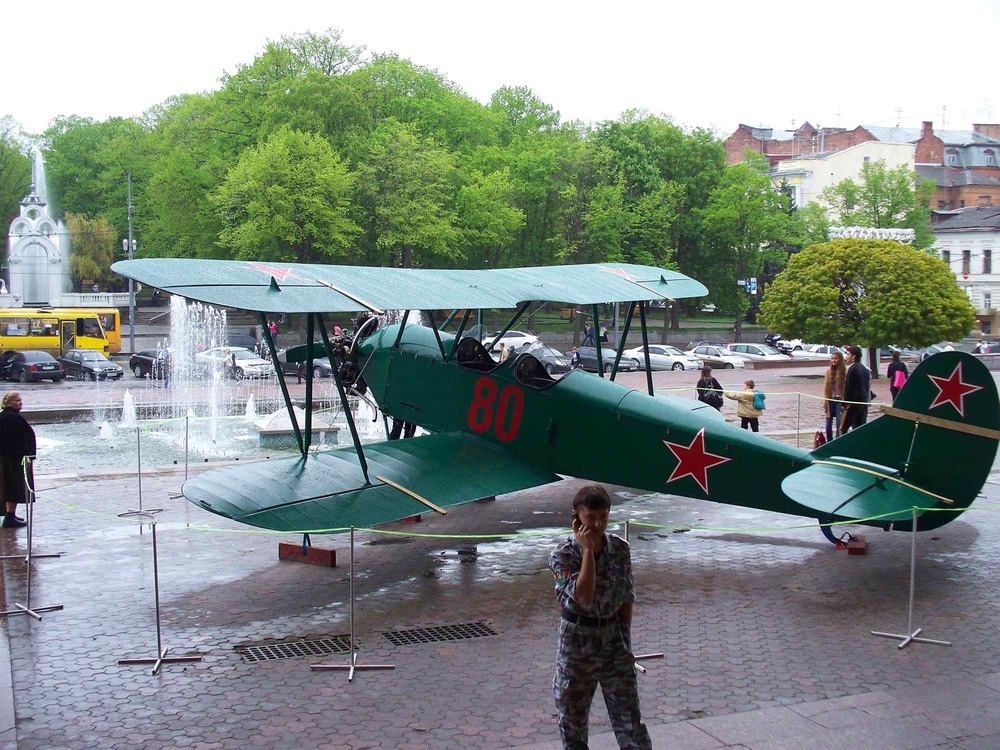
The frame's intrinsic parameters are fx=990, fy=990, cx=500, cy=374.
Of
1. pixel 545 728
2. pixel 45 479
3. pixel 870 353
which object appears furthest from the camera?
pixel 870 353

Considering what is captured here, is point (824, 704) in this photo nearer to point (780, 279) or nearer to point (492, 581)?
point (492, 581)

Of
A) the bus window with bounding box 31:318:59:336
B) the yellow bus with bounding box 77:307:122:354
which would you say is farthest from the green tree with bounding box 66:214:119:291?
the bus window with bounding box 31:318:59:336

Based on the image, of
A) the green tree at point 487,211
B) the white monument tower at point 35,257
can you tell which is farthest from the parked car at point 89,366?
the white monument tower at point 35,257

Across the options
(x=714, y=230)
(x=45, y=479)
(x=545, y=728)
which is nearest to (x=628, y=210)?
(x=714, y=230)

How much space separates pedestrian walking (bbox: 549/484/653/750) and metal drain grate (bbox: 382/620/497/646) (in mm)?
3139

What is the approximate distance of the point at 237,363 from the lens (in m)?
35.6

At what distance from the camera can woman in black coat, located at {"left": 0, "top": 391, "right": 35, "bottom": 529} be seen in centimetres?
1163

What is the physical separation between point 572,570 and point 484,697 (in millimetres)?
2271

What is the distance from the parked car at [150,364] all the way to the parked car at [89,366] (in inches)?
32.2

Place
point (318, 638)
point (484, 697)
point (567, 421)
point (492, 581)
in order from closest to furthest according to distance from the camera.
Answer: point (484, 697) < point (318, 638) < point (492, 581) < point (567, 421)

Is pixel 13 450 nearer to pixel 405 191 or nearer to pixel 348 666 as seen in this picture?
pixel 348 666

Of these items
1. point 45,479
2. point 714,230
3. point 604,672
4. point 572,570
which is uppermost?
point 714,230

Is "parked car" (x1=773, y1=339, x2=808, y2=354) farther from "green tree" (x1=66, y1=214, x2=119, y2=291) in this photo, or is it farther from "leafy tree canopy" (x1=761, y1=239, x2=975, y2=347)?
"green tree" (x1=66, y1=214, x2=119, y2=291)

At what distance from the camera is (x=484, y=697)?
21.9 feet
